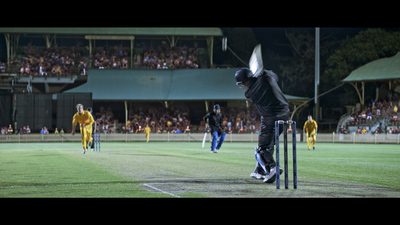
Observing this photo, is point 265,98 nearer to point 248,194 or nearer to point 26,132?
point 248,194

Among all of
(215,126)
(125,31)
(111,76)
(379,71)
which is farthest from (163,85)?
(215,126)

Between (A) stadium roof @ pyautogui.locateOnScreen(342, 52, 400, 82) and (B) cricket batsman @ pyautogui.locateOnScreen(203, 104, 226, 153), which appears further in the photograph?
(A) stadium roof @ pyautogui.locateOnScreen(342, 52, 400, 82)

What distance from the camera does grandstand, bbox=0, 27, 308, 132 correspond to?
165 feet

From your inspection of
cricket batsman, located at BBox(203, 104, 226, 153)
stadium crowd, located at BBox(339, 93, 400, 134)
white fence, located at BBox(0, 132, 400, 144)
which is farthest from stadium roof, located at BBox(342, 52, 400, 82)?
cricket batsman, located at BBox(203, 104, 226, 153)

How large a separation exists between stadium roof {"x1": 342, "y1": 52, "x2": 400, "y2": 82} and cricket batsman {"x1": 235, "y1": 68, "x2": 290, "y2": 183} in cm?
4392

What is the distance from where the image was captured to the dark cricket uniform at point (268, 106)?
10508 millimetres

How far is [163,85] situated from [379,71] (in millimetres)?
21754

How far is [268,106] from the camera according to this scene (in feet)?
34.6

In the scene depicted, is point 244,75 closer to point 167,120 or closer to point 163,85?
point 167,120

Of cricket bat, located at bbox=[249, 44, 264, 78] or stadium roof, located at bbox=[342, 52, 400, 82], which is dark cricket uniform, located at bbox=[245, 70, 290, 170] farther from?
stadium roof, located at bbox=[342, 52, 400, 82]

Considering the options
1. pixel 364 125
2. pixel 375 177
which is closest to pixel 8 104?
pixel 364 125

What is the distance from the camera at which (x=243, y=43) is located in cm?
7106

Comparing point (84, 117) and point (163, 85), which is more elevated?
point (163, 85)

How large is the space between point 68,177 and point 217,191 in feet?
14.7
